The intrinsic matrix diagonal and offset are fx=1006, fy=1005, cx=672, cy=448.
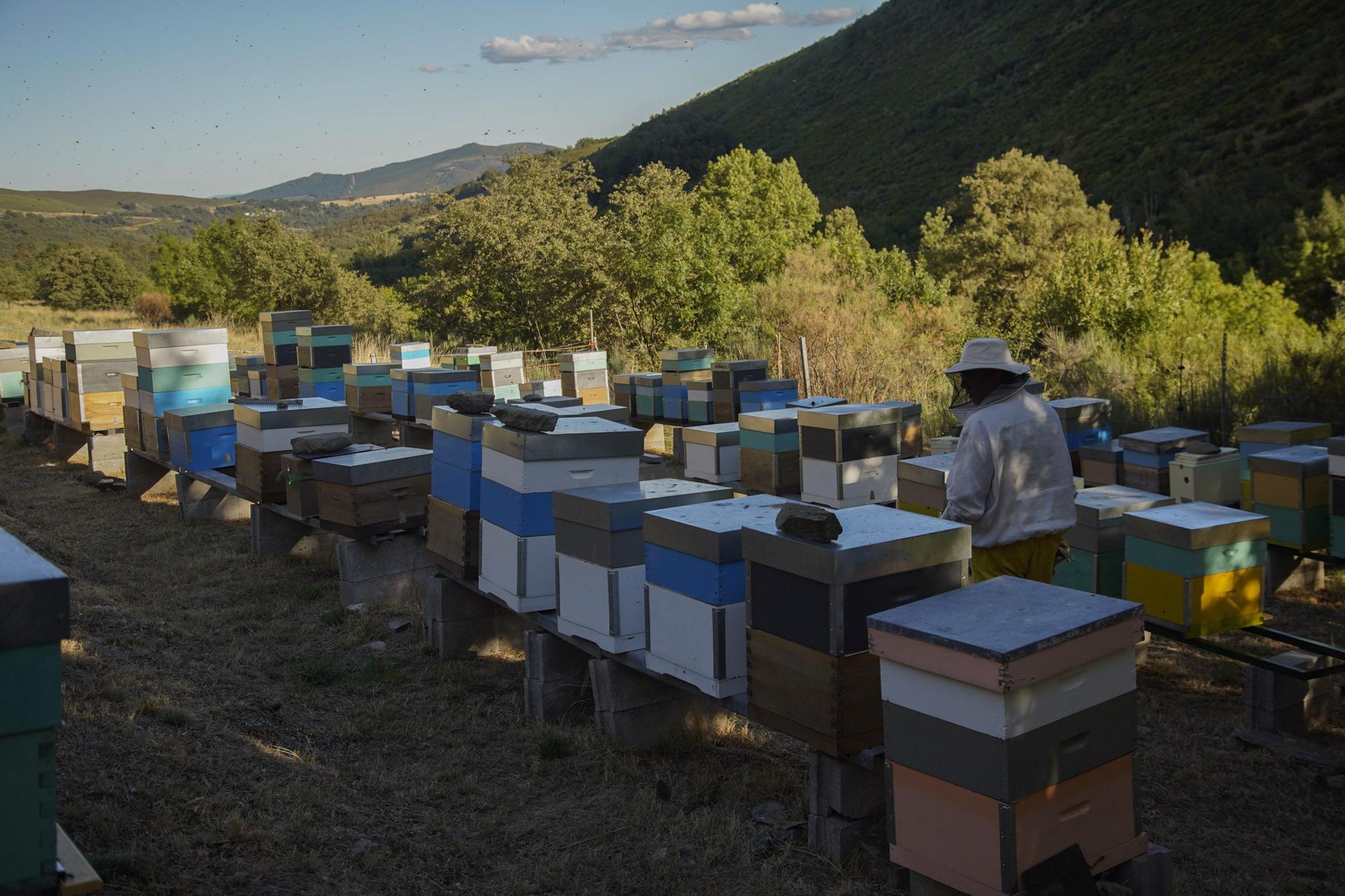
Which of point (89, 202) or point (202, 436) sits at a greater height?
point (89, 202)

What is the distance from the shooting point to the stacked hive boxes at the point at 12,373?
14547 millimetres

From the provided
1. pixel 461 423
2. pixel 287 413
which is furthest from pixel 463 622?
pixel 287 413

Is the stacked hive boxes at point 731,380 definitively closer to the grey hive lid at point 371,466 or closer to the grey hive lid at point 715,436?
the grey hive lid at point 715,436

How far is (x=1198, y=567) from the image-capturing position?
4.98 meters

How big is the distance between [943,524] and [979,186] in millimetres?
37774

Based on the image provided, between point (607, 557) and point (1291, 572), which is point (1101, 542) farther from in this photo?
point (607, 557)

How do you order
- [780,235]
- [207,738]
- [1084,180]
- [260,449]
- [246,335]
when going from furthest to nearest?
[1084,180] → [780,235] → [246,335] → [260,449] → [207,738]

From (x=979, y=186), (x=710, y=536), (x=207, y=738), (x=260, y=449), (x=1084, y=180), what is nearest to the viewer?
(x=710, y=536)

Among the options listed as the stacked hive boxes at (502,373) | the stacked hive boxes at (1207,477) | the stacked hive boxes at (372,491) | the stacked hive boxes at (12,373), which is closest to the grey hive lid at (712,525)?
the stacked hive boxes at (372,491)

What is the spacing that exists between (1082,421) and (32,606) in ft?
25.4

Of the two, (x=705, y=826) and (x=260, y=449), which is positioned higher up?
(x=260, y=449)

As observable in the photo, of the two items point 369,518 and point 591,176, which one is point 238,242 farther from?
point 369,518

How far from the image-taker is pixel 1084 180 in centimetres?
4253

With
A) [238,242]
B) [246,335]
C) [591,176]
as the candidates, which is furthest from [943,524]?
[238,242]
